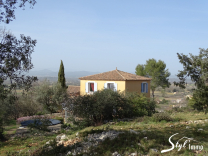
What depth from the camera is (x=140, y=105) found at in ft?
49.3

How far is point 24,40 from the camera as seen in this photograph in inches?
256

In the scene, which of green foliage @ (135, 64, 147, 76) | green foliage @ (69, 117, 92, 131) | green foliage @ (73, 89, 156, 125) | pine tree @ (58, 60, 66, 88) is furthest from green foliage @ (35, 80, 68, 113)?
green foliage @ (135, 64, 147, 76)

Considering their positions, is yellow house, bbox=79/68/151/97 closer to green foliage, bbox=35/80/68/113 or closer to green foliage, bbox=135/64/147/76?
green foliage, bbox=35/80/68/113

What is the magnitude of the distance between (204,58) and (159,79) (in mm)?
25137

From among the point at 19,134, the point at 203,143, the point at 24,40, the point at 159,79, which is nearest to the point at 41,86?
the point at 19,134

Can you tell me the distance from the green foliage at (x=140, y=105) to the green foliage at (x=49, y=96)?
9.00 meters

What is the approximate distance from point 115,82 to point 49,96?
24.3 feet

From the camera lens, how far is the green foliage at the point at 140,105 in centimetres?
1467

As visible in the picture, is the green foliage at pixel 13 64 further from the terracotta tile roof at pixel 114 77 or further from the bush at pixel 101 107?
the terracotta tile roof at pixel 114 77

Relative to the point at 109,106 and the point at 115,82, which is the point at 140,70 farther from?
the point at 109,106

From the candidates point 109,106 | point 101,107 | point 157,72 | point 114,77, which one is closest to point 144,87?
point 114,77

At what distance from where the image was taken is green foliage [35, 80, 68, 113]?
21.6 meters

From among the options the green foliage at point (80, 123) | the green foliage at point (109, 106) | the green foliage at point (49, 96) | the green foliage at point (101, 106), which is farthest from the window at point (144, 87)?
the green foliage at point (80, 123)

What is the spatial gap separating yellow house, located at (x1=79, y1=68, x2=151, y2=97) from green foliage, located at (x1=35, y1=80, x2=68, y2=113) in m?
3.05
